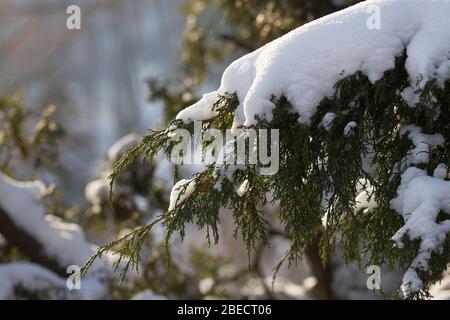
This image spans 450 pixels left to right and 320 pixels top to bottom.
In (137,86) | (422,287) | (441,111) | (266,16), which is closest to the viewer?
(422,287)

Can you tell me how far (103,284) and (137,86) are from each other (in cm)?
2779

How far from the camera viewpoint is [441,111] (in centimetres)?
Result: 360

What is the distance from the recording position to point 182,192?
380 centimetres

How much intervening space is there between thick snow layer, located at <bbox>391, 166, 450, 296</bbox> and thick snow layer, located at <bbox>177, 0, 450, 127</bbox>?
53 centimetres

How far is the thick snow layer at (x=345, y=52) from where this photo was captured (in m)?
3.55

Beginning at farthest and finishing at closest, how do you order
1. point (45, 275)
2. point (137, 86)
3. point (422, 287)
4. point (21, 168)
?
point (137, 86) < point (21, 168) < point (45, 275) < point (422, 287)

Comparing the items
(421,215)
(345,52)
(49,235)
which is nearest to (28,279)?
(49,235)

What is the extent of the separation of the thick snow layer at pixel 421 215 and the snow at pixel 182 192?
1146mm

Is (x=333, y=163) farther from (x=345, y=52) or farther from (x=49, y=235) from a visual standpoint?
(x=49, y=235)

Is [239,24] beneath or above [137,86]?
beneath

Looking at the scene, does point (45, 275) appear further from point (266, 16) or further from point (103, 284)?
point (266, 16)

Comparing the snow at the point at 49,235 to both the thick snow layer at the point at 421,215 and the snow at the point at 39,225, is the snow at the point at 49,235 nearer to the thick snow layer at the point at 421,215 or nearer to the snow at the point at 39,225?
the snow at the point at 39,225

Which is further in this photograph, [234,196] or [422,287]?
[234,196]

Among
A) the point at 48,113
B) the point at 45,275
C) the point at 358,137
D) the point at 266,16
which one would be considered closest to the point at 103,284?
the point at 45,275
